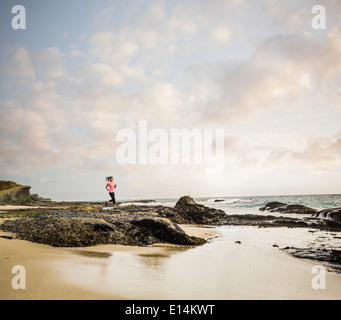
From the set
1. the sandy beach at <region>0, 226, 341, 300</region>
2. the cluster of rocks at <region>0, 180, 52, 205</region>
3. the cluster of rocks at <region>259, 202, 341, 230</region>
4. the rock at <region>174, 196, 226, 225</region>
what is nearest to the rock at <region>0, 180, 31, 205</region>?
the cluster of rocks at <region>0, 180, 52, 205</region>

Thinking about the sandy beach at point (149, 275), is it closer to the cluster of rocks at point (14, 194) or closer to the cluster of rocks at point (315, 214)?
the cluster of rocks at point (315, 214)

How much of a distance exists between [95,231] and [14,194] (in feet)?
123

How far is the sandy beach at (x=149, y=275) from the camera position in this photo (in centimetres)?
338

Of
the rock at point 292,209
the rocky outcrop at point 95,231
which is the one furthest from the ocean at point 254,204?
the rocky outcrop at point 95,231

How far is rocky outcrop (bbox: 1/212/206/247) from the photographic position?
6484 millimetres

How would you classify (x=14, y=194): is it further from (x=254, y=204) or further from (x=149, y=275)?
(x=254, y=204)

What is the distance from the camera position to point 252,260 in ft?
20.3

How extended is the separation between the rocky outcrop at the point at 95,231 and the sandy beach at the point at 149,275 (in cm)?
47

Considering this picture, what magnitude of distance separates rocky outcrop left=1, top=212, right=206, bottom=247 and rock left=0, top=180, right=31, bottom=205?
33.1 m

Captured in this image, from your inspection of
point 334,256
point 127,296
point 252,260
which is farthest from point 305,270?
point 127,296

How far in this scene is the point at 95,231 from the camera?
22.9 ft

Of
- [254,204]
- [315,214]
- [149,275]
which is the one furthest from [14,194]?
[254,204]
